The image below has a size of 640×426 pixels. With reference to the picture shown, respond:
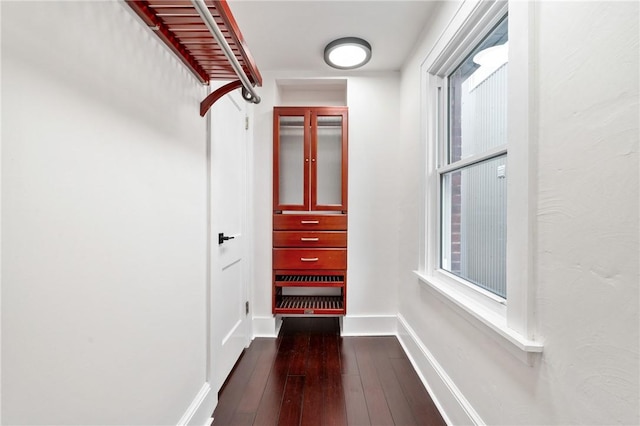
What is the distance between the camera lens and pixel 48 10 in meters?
0.60

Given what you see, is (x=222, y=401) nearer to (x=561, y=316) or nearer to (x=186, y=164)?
(x=186, y=164)

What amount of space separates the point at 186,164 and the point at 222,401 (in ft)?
4.44

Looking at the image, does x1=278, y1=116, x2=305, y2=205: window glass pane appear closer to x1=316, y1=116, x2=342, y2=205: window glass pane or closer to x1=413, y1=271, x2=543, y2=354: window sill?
x1=316, y1=116, x2=342, y2=205: window glass pane

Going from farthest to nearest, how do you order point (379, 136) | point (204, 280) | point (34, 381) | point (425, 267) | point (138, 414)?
point (379, 136) < point (425, 267) < point (204, 280) < point (138, 414) < point (34, 381)

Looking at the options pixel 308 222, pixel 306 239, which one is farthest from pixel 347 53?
pixel 306 239

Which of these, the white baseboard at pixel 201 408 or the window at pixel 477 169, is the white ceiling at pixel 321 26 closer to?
the window at pixel 477 169

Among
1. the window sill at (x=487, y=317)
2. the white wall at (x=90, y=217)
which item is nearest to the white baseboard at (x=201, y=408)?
the white wall at (x=90, y=217)

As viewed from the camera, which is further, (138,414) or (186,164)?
(186,164)

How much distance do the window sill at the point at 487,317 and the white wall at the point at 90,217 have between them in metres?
1.24

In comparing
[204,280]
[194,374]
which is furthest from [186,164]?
[194,374]

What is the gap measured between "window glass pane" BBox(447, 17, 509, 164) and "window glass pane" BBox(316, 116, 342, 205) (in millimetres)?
995

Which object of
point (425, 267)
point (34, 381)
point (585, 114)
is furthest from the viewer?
point (425, 267)

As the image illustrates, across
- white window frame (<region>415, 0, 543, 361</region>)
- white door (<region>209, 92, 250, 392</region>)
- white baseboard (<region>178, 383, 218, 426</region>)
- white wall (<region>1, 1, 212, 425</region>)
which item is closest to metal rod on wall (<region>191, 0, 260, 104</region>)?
white wall (<region>1, 1, 212, 425</region>)

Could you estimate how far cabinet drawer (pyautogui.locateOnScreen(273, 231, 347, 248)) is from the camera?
2412 mm
